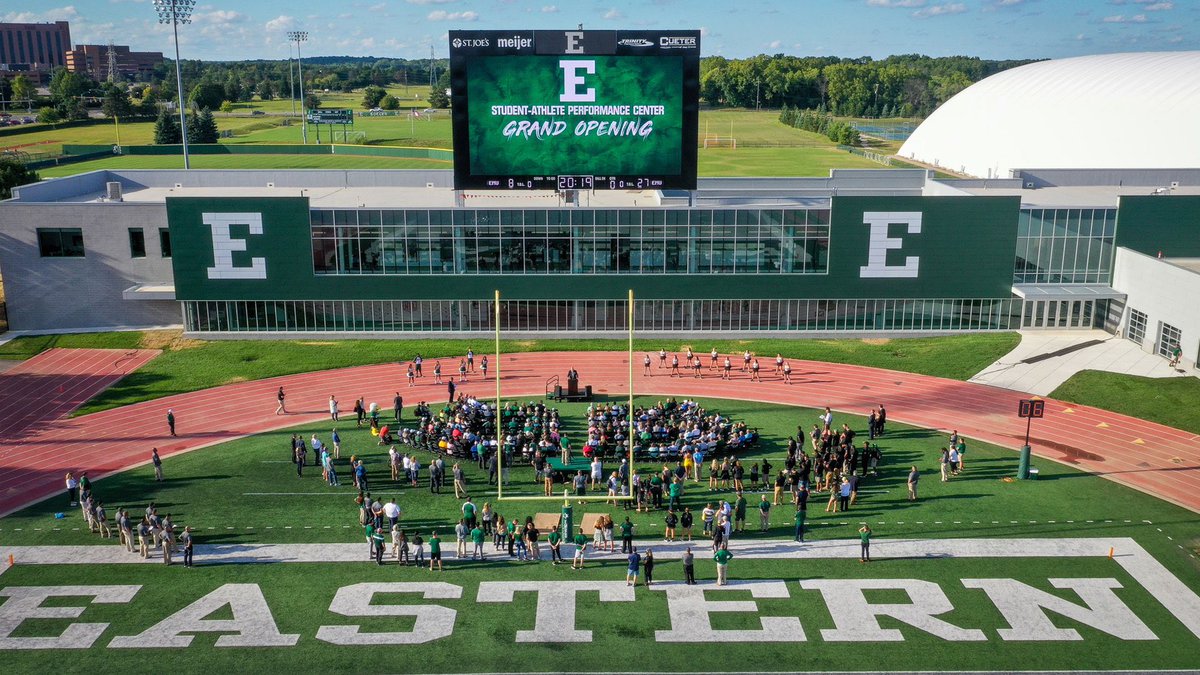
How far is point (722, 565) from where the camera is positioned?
26984 millimetres

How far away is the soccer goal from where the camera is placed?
474 feet

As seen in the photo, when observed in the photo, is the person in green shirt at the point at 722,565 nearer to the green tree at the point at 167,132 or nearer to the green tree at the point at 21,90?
the green tree at the point at 167,132

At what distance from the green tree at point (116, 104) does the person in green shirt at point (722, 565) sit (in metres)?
154

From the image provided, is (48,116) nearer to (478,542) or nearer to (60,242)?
(60,242)

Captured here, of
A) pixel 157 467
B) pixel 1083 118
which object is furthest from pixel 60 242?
pixel 1083 118

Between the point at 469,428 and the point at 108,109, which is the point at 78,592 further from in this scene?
the point at 108,109

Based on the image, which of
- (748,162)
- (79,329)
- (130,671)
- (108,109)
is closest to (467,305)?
(79,329)

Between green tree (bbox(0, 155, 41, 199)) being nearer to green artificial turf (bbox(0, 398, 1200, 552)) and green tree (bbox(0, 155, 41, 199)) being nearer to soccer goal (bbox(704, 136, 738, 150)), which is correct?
green artificial turf (bbox(0, 398, 1200, 552))

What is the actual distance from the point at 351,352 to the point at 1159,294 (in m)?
42.0

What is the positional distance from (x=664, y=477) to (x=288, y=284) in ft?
99.6

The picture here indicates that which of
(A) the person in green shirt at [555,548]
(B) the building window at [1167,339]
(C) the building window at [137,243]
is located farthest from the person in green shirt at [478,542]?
(B) the building window at [1167,339]

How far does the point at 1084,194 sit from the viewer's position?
208 feet

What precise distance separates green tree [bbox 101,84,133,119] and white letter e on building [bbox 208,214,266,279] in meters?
117

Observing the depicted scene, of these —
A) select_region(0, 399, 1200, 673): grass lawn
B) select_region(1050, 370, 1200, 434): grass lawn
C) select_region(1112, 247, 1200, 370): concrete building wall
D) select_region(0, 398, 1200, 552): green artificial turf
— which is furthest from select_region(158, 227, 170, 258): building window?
select_region(1112, 247, 1200, 370): concrete building wall
